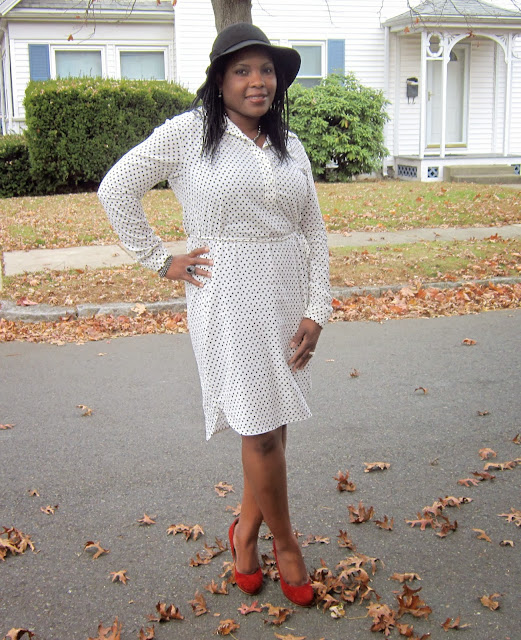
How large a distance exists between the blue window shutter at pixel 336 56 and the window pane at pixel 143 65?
4284 mm

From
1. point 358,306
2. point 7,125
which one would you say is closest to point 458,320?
point 358,306

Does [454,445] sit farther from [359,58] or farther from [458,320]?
[359,58]

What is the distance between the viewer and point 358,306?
8.00 meters

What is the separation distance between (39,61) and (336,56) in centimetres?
750

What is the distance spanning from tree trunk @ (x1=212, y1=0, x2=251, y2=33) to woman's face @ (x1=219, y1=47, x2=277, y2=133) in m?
4.92

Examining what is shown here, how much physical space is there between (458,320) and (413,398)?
2.36m

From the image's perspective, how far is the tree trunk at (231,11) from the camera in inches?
290

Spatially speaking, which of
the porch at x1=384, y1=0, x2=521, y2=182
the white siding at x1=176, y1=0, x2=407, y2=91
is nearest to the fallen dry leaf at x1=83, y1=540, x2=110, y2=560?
the white siding at x1=176, y1=0, x2=407, y2=91

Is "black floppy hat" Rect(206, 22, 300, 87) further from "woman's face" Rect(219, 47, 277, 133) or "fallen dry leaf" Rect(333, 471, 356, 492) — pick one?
"fallen dry leaf" Rect(333, 471, 356, 492)

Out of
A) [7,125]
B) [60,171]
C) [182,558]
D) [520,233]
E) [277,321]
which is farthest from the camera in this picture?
[7,125]

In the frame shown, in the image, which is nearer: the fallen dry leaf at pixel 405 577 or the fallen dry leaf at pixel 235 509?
the fallen dry leaf at pixel 405 577

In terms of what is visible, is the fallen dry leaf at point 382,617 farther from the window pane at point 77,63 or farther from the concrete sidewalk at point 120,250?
the window pane at point 77,63

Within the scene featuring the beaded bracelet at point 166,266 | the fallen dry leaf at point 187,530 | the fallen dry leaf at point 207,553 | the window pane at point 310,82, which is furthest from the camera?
the window pane at point 310,82

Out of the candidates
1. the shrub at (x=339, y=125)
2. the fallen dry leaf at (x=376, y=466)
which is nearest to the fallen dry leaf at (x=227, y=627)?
the fallen dry leaf at (x=376, y=466)
